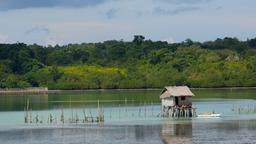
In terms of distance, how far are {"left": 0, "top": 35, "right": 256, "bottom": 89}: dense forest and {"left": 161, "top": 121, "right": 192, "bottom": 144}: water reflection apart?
89.9m

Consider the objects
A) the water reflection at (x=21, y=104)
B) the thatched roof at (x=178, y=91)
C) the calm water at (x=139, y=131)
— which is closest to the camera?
the calm water at (x=139, y=131)

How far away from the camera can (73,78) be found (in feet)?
529

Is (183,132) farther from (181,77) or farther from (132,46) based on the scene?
(132,46)

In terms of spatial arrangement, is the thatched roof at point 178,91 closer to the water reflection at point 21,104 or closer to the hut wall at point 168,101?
the hut wall at point 168,101

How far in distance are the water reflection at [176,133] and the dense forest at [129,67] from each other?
89858mm

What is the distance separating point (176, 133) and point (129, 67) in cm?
11156

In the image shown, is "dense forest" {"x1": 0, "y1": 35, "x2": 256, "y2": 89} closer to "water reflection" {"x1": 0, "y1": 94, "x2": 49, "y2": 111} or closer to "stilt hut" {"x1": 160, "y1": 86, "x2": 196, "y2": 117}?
"water reflection" {"x1": 0, "y1": 94, "x2": 49, "y2": 111}

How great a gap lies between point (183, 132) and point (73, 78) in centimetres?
10785

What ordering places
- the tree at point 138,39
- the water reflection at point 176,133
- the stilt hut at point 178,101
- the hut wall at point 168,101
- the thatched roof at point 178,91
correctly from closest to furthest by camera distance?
the water reflection at point 176,133 → the thatched roof at point 178,91 → the stilt hut at point 178,101 → the hut wall at point 168,101 → the tree at point 138,39

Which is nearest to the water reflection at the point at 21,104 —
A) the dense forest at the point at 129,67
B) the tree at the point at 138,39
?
the dense forest at the point at 129,67

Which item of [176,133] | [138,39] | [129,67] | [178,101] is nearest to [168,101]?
[178,101]

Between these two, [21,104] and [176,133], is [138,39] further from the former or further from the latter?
[176,133]

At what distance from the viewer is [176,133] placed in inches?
2136

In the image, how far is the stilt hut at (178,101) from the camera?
2746 inches
